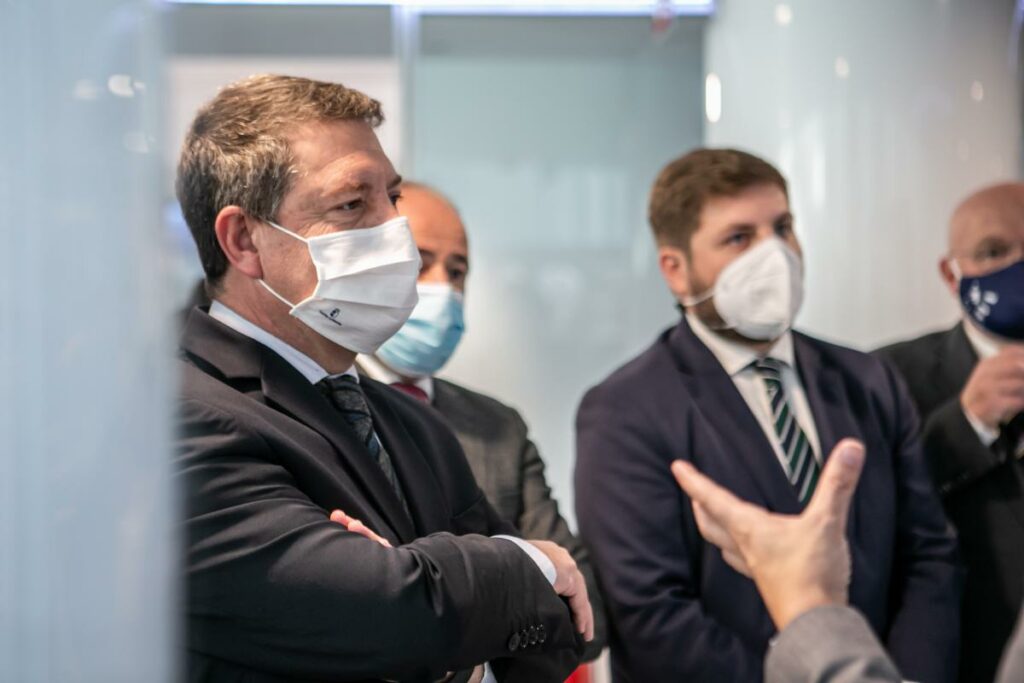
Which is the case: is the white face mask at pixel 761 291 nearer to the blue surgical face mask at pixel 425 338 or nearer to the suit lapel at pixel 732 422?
the suit lapel at pixel 732 422

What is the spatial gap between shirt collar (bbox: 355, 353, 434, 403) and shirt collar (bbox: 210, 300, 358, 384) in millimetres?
738

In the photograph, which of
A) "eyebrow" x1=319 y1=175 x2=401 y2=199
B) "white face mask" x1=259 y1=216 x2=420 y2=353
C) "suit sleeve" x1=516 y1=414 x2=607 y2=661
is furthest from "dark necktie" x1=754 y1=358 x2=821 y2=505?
"eyebrow" x1=319 y1=175 x2=401 y2=199

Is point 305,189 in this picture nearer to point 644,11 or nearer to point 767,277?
Answer: point 767,277

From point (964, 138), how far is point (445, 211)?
6.98 feet

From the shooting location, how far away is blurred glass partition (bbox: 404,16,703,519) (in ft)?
14.5

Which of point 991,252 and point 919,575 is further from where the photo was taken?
point 991,252

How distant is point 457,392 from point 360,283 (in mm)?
898

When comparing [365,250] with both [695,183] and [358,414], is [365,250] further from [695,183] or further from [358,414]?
[695,183]

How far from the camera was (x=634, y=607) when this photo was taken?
2561mm

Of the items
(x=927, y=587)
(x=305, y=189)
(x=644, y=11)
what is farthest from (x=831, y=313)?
(x=305, y=189)

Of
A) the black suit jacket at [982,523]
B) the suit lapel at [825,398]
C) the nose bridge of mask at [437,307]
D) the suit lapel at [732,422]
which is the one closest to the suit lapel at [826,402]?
the suit lapel at [825,398]

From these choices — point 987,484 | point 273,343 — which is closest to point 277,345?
point 273,343

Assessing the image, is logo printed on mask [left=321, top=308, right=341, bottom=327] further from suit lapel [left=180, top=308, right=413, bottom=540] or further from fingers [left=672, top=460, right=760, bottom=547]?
fingers [left=672, top=460, right=760, bottom=547]

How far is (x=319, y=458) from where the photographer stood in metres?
1.77
